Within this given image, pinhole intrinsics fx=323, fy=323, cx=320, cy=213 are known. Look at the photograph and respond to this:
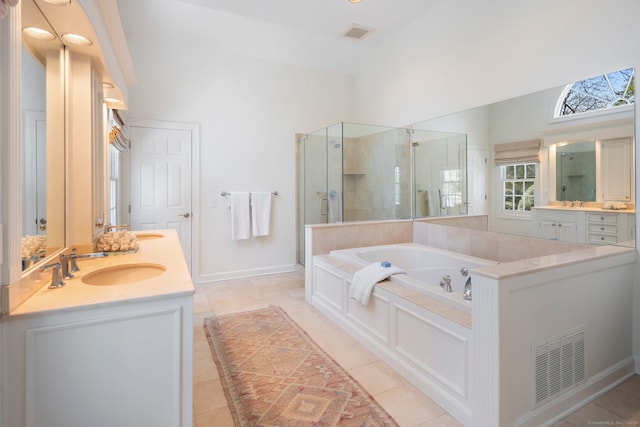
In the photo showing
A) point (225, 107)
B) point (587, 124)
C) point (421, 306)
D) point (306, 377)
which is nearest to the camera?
point (421, 306)

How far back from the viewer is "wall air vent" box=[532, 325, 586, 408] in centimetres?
161

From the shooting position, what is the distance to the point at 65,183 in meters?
1.66

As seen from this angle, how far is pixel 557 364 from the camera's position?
5.51ft

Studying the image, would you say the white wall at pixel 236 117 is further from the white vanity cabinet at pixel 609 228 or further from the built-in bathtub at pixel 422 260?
the white vanity cabinet at pixel 609 228


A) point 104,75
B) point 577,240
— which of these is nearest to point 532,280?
point 577,240

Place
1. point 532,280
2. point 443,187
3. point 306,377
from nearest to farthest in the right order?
point 532,280 → point 306,377 → point 443,187

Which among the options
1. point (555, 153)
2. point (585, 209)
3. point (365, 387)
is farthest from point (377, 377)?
point (555, 153)

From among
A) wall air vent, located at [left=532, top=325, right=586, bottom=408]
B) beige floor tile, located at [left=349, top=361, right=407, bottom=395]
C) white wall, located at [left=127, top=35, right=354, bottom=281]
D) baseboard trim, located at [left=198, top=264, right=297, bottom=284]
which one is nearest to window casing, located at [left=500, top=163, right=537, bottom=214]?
wall air vent, located at [left=532, top=325, right=586, bottom=408]

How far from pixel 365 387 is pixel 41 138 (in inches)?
83.4

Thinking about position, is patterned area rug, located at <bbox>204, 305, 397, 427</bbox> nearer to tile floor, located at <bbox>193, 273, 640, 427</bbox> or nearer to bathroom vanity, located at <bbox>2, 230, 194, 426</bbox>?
tile floor, located at <bbox>193, 273, 640, 427</bbox>

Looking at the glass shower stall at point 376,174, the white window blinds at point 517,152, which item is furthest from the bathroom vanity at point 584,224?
the glass shower stall at point 376,174

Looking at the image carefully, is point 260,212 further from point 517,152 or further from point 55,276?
point 55,276

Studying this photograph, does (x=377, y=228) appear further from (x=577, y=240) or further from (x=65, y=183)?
(x=65, y=183)

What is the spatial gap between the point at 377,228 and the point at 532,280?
6.75 feet
